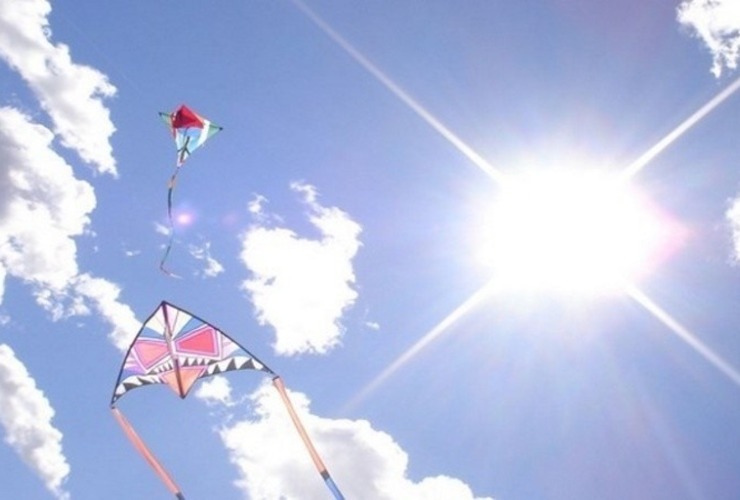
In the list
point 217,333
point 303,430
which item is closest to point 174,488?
point 303,430

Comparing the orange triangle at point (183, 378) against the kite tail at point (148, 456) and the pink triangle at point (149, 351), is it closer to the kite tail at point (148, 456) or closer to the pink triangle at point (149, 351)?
the pink triangle at point (149, 351)

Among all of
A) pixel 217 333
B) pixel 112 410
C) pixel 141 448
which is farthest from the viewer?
pixel 217 333

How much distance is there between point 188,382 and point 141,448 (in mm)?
4302

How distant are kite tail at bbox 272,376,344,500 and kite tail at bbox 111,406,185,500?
2.87m

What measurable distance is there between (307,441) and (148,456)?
3817 millimetres

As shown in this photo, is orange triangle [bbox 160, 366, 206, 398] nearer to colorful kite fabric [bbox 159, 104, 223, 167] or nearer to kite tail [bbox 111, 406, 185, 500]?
kite tail [bbox 111, 406, 185, 500]

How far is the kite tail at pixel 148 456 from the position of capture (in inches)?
544

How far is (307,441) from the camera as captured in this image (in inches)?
551

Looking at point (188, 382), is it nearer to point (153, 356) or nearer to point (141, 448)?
point (153, 356)

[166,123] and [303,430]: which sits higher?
[166,123]

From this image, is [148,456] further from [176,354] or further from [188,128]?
[188,128]

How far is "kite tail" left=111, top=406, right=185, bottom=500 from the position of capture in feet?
45.4

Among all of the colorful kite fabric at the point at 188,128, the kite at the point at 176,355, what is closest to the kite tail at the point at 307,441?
the kite at the point at 176,355

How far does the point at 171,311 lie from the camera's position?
18750mm
